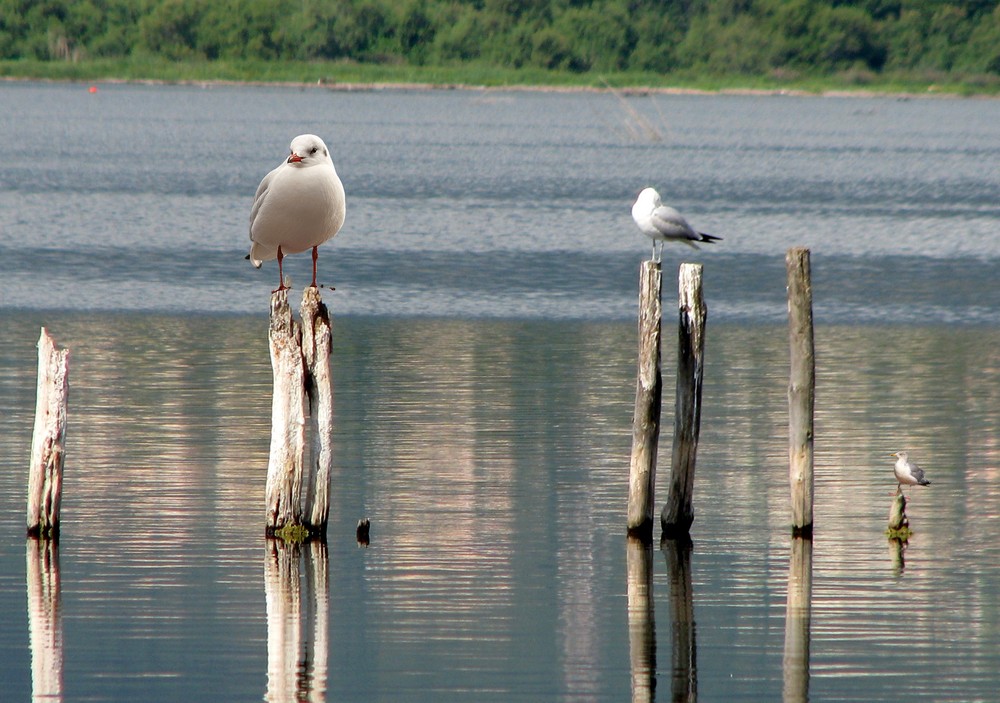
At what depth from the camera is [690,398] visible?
38.9 feet

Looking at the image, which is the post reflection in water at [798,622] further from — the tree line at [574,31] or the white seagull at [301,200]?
the tree line at [574,31]

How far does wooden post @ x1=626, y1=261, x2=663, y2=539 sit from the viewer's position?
1164 cm

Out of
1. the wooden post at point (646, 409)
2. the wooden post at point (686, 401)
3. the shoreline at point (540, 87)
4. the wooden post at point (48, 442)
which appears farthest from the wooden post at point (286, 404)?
the shoreline at point (540, 87)

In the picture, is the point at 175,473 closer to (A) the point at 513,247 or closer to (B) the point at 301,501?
(B) the point at 301,501

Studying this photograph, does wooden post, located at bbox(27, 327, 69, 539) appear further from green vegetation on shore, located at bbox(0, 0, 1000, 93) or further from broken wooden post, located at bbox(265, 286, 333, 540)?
green vegetation on shore, located at bbox(0, 0, 1000, 93)

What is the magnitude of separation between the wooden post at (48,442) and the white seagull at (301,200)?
4.68 ft

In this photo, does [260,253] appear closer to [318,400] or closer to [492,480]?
[318,400]

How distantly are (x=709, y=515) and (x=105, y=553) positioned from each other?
3.92 m

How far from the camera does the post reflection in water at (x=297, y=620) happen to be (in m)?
9.01

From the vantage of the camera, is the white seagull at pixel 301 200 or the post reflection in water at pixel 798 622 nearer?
the post reflection in water at pixel 798 622

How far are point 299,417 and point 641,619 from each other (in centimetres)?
257

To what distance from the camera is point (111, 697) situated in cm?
874

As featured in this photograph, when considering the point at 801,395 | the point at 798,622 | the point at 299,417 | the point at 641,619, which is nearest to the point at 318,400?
the point at 299,417

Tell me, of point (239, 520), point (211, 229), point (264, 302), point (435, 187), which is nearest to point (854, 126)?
point (435, 187)
